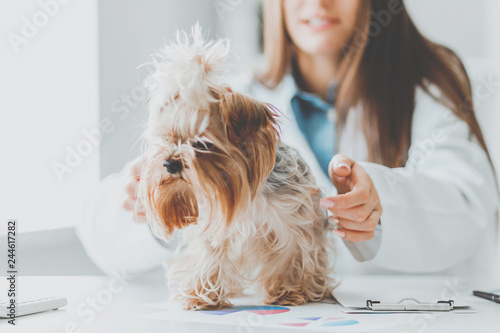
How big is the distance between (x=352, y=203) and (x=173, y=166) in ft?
1.29

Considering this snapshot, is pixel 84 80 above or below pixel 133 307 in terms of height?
above

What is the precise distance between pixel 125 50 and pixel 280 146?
4.23 ft

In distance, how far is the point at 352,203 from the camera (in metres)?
1.07

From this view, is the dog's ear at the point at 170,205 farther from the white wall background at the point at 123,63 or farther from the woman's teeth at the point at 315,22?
the woman's teeth at the point at 315,22

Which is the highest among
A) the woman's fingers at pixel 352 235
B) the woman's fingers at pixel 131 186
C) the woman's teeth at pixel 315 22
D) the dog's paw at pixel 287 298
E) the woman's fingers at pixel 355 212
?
the woman's teeth at pixel 315 22

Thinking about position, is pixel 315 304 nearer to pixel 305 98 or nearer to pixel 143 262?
pixel 143 262

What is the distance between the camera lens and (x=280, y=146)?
1.06 m

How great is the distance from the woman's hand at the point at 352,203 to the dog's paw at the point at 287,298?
0.16m

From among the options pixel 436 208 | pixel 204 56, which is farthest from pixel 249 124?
pixel 436 208

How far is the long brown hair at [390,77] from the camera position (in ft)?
6.37

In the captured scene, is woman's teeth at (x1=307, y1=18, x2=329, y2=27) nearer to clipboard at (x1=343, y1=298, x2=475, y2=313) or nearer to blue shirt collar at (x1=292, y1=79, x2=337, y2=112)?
blue shirt collar at (x1=292, y1=79, x2=337, y2=112)

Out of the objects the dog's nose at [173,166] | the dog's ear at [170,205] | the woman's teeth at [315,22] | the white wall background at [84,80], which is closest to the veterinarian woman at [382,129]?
the woman's teeth at [315,22]

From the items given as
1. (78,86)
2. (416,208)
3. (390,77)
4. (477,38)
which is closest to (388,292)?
(416,208)

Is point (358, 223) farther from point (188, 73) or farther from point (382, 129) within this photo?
point (382, 129)
